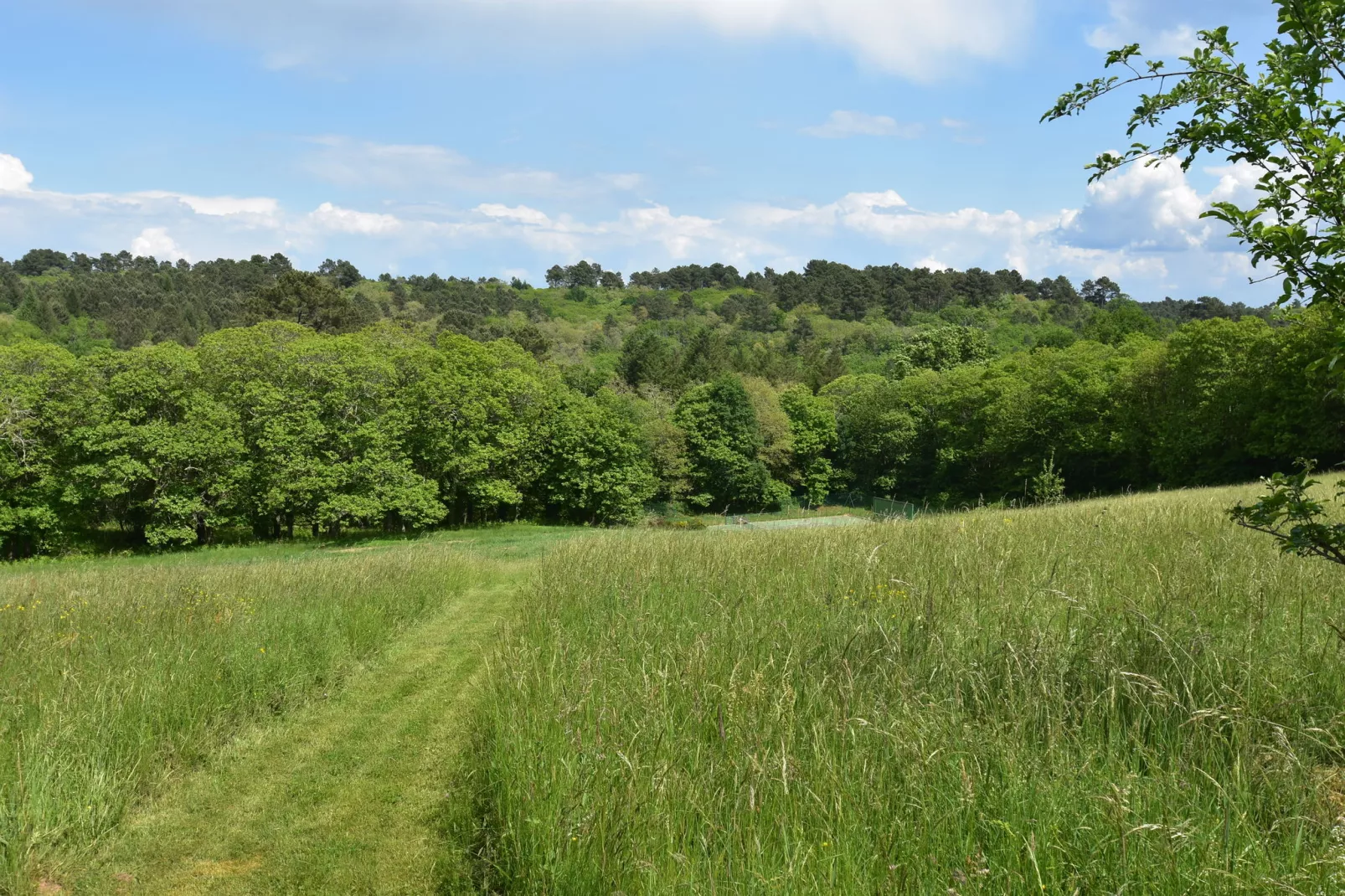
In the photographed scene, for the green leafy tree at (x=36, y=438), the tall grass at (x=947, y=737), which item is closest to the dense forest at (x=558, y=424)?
the green leafy tree at (x=36, y=438)

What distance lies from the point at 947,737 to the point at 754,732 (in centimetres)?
87

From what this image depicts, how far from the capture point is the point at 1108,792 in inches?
118

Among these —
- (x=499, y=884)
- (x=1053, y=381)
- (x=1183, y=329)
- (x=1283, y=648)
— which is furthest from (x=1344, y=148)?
(x=1053, y=381)

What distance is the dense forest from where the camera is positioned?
3359 cm

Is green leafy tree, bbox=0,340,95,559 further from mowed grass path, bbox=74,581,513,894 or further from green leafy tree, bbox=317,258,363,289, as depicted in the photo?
green leafy tree, bbox=317,258,363,289

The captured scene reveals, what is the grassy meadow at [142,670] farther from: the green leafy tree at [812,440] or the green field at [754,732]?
the green leafy tree at [812,440]

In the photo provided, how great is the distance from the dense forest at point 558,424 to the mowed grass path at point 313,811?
569 cm

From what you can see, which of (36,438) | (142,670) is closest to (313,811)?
(142,670)

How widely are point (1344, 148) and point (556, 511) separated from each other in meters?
46.4

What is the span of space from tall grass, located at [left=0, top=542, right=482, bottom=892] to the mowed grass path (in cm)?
32

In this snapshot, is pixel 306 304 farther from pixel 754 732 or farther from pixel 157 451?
pixel 754 732

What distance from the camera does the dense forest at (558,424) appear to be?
110 feet

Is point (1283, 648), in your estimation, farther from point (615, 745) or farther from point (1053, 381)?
point (1053, 381)

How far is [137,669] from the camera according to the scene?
690 cm
